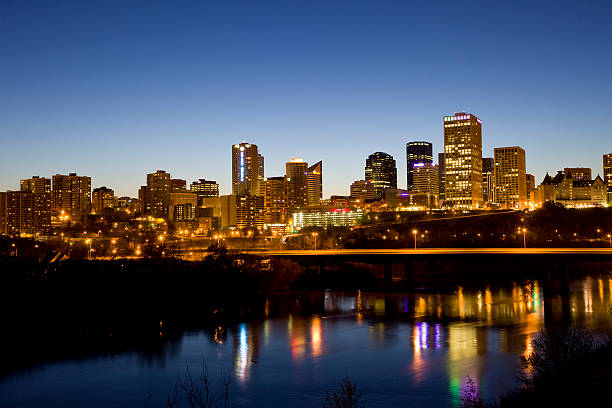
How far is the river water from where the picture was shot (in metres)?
29.3

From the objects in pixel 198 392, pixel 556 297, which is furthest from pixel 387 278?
pixel 198 392

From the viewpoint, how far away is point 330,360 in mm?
36375

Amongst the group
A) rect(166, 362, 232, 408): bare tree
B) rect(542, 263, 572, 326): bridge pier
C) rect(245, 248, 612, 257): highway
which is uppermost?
rect(245, 248, 612, 257): highway

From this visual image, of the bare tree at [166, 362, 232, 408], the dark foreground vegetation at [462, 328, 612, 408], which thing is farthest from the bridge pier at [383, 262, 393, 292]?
the dark foreground vegetation at [462, 328, 612, 408]

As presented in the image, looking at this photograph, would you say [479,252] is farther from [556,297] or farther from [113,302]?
[113,302]

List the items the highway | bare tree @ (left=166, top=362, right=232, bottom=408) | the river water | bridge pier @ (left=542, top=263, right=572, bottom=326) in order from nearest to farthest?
1. bare tree @ (left=166, top=362, right=232, bottom=408)
2. the river water
3. bridge pier @ (left=542, top=263, right=572, bottom=326)
4. the highway

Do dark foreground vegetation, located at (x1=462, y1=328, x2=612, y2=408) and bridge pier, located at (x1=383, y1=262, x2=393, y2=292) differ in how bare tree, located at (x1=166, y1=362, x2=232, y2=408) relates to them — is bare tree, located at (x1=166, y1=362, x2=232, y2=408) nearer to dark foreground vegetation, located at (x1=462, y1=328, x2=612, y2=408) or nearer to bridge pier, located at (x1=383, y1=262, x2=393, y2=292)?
dark foreground vegetation, located at (x1=462, y1=328, x2=612, y2=408)

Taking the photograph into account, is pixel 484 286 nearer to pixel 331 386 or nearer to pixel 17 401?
pixel 331 386

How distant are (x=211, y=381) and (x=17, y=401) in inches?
385

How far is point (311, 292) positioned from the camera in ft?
243

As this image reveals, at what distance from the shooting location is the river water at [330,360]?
96.0 feet

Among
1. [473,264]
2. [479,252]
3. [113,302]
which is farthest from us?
[473,264]

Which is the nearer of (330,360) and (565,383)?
(565,383)

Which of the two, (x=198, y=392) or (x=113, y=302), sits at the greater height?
(x=113, y=302)
